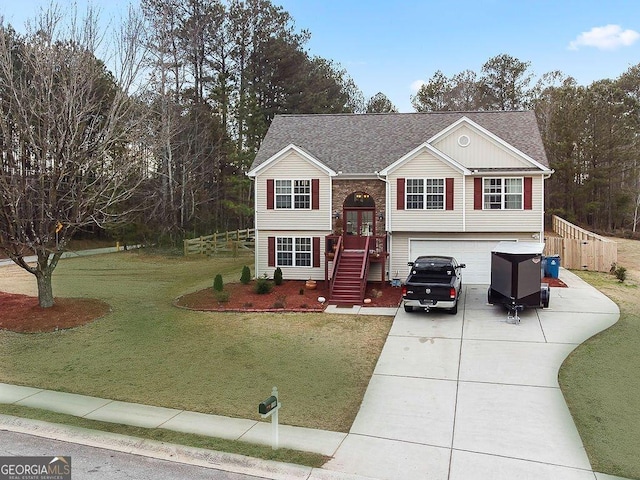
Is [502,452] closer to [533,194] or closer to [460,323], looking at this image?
[460,323]

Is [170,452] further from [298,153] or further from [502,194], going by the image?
[502,194]

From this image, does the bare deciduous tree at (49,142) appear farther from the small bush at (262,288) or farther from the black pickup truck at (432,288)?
the black pickup truck at (432,288)

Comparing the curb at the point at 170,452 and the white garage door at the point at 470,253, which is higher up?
the white garage door at the point at 470,253

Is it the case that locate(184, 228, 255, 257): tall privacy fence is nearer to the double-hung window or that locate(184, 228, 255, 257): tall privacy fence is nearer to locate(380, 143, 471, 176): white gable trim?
the double-hung window

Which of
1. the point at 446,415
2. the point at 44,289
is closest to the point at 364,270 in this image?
the point at 446,415


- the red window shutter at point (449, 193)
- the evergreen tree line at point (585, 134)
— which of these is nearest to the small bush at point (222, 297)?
the red window shutter at point (449, 193)

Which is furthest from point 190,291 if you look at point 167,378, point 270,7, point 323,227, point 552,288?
point 270,7

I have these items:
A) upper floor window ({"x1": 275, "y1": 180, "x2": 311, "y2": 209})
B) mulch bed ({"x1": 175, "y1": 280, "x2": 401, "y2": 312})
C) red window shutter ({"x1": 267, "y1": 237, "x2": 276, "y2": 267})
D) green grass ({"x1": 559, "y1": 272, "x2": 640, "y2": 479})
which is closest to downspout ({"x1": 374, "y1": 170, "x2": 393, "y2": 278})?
mulch bed ({"x1": 175, "y1": 280, "x2": 401, "y2": 312})
